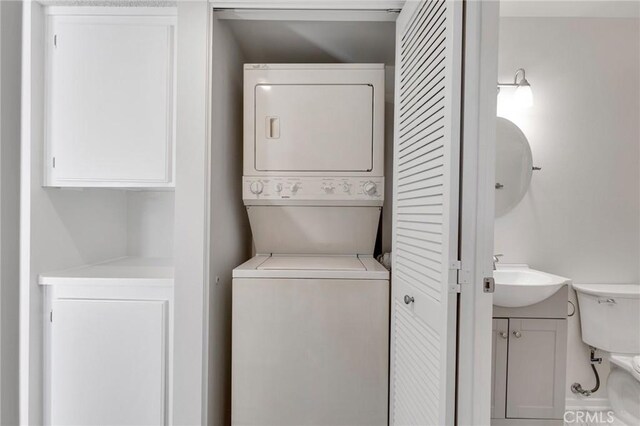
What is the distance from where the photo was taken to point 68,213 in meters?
1.86

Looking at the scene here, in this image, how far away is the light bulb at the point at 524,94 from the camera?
229cm

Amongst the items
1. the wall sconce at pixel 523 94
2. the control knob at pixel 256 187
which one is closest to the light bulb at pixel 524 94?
the wall sconce at pixel 523 94

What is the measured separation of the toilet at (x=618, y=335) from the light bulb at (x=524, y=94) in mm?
1249

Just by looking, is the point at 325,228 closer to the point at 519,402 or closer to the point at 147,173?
the point at 147,173

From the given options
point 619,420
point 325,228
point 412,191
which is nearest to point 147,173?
point 325,228

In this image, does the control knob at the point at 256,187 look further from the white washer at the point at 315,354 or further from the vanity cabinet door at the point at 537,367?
the vanity cabinet door at the point at 537,367

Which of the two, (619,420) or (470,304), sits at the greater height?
(470,304)

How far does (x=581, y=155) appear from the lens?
2.35m

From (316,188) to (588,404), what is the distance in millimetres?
2377

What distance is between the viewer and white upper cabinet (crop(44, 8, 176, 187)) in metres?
1.65

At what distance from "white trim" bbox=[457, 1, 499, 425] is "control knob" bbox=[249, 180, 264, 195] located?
1.21 metres

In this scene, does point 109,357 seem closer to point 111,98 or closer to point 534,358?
point 111,98

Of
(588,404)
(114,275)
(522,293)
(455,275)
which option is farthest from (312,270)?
(588,404)

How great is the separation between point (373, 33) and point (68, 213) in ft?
6.34
